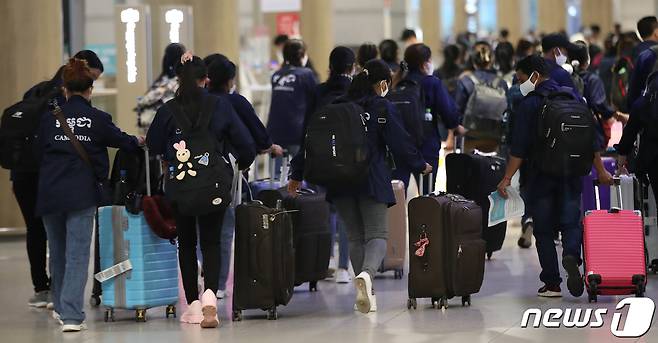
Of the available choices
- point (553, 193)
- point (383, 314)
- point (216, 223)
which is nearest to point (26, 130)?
point (216, 223)

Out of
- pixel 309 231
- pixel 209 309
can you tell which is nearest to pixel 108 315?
pixel 209 309

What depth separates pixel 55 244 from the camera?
9602mm

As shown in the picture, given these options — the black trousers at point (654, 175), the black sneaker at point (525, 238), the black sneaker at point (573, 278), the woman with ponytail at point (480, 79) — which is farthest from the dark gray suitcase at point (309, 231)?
the black sneaker at point (525, 238)

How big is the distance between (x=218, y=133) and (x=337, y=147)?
781mm

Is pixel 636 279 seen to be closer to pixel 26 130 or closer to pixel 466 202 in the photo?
pixel 466 202

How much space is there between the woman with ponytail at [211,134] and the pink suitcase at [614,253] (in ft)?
7.50

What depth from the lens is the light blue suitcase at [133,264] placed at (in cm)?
972

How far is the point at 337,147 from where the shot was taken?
9.58m

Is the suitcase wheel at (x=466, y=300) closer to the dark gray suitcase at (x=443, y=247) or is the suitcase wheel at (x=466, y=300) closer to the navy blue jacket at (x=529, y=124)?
the dark gray suitcase at (x=443, y=247)

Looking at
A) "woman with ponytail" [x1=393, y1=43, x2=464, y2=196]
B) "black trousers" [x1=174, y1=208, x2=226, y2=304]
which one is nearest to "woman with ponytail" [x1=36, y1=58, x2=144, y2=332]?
"black trousers" [x1=174, y1=208, x2=226, y2=304]

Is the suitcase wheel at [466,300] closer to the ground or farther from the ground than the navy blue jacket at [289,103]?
closer to the ground

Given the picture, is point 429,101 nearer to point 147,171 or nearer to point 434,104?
point 434,104

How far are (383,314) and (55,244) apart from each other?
2.12m

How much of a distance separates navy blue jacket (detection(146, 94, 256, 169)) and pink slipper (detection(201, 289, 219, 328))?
0.85 metres
